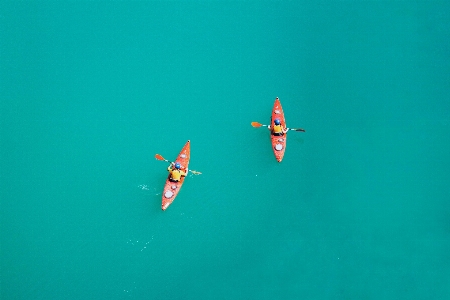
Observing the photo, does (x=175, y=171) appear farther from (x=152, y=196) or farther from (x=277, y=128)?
(x=277, y=128)

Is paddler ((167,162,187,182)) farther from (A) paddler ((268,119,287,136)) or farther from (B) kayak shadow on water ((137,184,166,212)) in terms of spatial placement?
(A) paddler ((268,119,287,136))

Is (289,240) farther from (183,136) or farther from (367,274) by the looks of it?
(183,136)

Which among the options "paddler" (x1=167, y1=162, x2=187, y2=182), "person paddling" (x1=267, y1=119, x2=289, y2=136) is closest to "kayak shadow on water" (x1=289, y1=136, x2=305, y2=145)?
"person paddling" (x1=267, y1=119, x2=289, y2=136)

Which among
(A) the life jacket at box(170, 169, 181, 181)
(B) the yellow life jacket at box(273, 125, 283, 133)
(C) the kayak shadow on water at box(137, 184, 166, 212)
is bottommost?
(C) the kayak shadow on water at box(137, 184, 166, 212)

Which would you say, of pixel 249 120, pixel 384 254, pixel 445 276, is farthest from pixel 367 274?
pixel 249 120

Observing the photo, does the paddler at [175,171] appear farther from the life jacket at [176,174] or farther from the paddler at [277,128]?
the paddler at [277,128]

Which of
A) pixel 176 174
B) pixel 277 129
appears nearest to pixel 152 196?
pixel 176 174

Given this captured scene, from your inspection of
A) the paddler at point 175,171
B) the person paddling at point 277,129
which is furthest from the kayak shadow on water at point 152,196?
the person paddling at point 277,129
